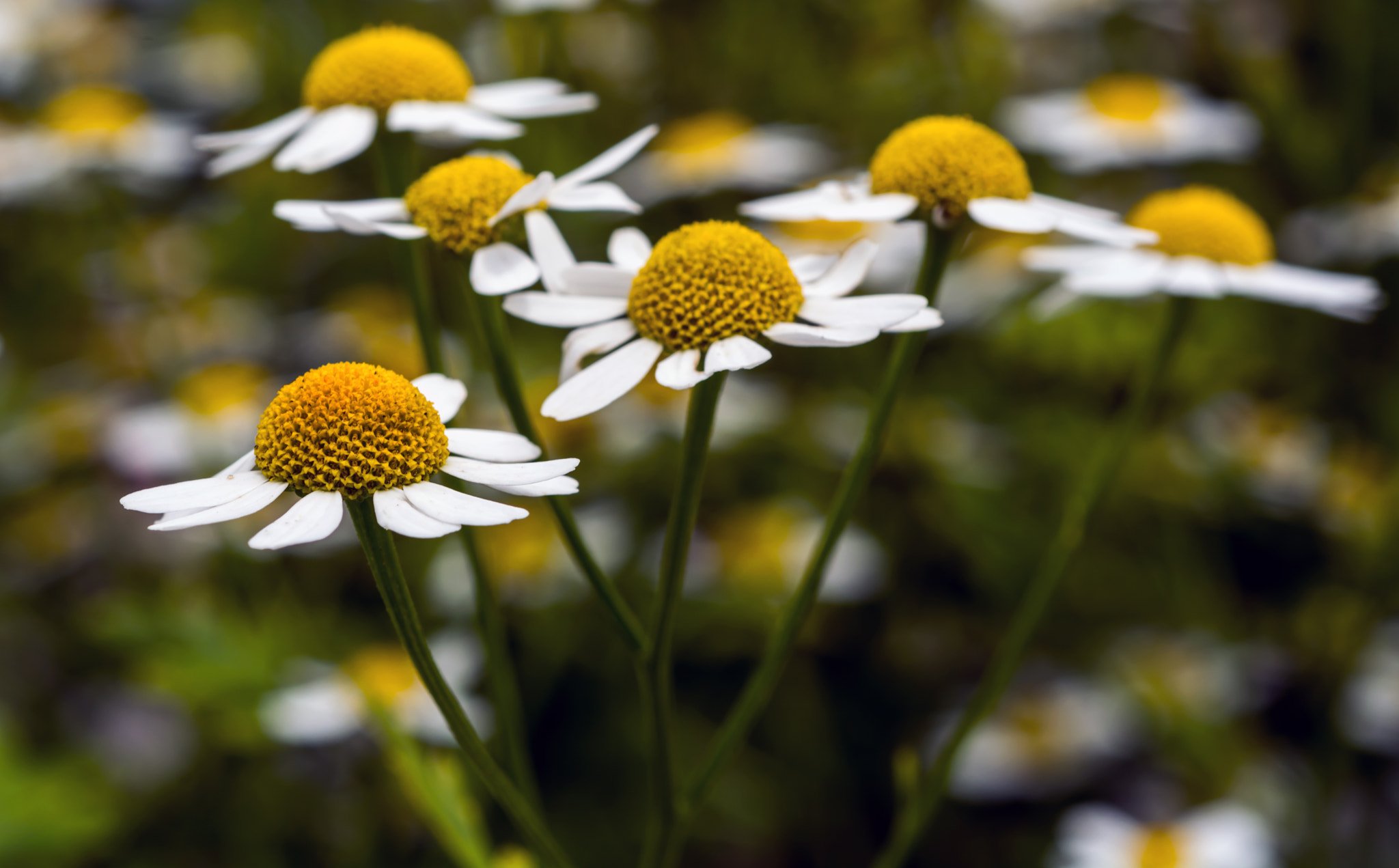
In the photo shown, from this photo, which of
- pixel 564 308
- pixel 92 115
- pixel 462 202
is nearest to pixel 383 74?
pixel 462 202

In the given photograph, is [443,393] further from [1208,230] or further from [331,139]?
[1208,230]

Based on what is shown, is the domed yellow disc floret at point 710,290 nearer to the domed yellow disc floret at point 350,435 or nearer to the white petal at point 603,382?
the white petal at point 603,382

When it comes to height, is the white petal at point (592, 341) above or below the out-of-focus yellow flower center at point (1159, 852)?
above

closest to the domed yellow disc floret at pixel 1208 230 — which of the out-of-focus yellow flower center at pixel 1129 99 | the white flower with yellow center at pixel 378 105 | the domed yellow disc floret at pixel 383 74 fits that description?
the white flower with yellow center at pixel 378 105

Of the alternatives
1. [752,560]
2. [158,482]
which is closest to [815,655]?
[752,560]

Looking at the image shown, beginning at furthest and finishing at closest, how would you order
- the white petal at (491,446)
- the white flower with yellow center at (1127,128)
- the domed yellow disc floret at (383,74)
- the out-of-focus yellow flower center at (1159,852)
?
the white flower with yellow center at (1127,128) → the out-of-focus yellow flower center at (1159,852) → the domed yellow disc floret at (383,74) → the white petal at (491,446)

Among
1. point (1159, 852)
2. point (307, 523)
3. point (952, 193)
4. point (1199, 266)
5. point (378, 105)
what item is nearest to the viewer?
point (307, 523)

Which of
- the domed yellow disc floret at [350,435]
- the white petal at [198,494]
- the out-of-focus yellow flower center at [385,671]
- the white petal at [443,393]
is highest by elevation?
the domed yellow disc floret at [350,435]
